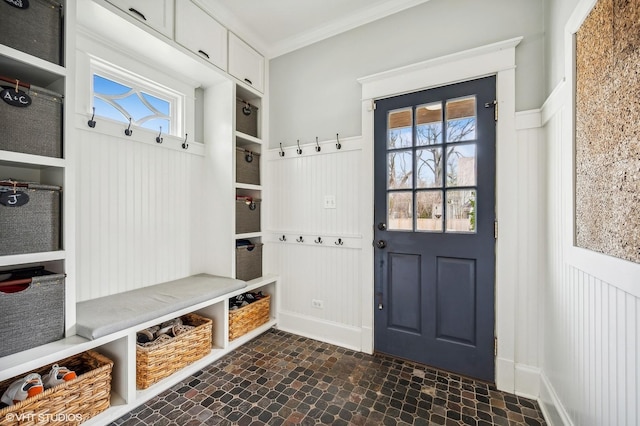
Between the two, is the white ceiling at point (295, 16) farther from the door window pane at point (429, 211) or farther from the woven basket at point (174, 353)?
the woven basket at point (174, 353)

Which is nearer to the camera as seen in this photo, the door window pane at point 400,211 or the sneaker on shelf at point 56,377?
the sneaker on shelf at point 56,377

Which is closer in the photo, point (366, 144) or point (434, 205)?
point (434, 205)

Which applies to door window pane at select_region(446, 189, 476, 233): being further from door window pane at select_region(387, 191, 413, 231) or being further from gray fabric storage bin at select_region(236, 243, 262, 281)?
gray fabric storage bin at select_region(236, 243, 262, 281)

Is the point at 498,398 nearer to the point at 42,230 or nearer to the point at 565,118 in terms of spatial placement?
the point at 565,118

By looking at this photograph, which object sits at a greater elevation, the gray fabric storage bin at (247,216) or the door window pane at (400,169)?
the door window pane at (400,169)

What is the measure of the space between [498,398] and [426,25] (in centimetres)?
261

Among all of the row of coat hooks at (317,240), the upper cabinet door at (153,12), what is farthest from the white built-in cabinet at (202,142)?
the row of coat hooks at (317,240)

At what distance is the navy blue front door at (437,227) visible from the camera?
6.18ft

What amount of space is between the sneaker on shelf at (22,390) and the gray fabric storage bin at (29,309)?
15 centimetres

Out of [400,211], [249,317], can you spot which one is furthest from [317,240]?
[249,317]

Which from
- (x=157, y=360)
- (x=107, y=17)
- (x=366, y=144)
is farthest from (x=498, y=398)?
(x=107, y=17)

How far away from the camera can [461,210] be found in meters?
1.95

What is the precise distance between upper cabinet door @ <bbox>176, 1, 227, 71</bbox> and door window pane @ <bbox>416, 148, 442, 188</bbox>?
179 centimetres

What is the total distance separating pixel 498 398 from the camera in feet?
5.67
